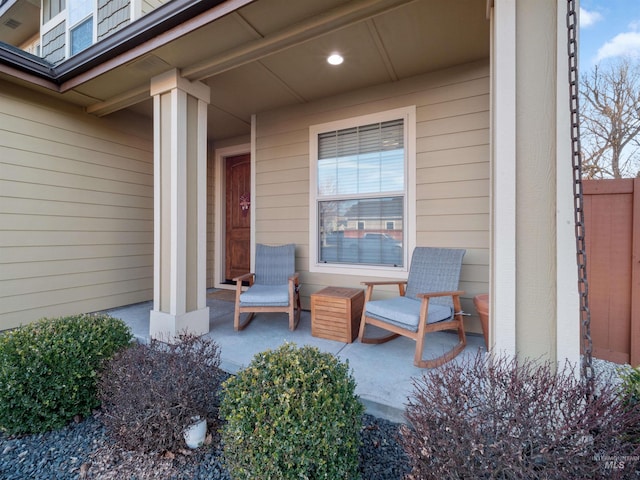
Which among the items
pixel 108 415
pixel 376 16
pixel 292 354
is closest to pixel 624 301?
pixel 292 354

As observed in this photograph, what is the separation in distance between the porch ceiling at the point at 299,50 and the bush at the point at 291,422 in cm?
237

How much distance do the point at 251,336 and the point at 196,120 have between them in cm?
228

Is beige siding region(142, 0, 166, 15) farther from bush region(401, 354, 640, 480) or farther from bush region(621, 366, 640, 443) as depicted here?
bush region(621, 366, 640, 443)

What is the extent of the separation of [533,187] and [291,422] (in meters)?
1.55

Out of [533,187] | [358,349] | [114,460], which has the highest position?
[533,187]

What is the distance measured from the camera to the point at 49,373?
1833 millimetres

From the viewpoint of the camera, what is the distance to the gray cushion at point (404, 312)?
243cm

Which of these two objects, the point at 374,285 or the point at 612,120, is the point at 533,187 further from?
the point at 612,120

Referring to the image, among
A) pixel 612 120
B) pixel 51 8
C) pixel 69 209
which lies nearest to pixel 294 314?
pixel 69 209

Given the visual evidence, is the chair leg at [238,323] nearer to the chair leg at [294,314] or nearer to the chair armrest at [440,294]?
the chair leg at [294,314]

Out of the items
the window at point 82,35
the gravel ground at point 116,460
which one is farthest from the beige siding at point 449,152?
the window at point 82,35

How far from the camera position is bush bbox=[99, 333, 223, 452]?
5.22 feet

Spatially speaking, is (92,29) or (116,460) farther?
(92,29)

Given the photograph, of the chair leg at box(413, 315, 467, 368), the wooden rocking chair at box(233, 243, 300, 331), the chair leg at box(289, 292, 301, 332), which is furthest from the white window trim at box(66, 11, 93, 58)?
the chair leg at box(413, 315, 467, 368)
